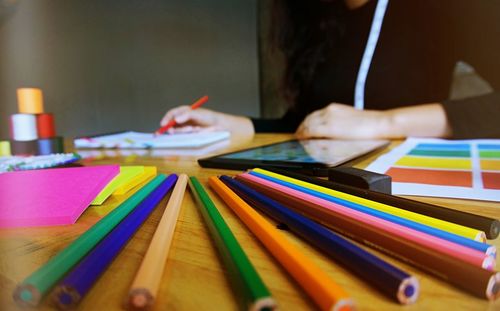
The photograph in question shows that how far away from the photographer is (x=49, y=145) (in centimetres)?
40

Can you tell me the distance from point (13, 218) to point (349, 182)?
17cm

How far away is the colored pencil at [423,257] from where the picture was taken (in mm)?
94

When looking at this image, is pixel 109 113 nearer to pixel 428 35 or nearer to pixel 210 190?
pixel 210 190

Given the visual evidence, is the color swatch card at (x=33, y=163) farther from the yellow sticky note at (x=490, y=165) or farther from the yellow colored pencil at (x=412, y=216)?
the yellow sticky note at (x=490, y=165)

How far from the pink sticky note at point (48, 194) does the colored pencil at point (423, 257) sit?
0.39 feet

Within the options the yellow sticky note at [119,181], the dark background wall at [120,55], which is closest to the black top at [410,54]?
the dark background wall at [120,55]

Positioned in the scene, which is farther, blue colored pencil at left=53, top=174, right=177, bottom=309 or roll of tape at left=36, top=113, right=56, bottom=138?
roll of tape at left=36, top=113, right=56, bottom=138

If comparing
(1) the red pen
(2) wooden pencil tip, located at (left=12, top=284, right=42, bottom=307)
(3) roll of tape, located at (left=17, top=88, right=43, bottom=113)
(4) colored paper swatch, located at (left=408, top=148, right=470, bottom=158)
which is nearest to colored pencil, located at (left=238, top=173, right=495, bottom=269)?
(2) wooden pencil tip, located at (left=12, top=284, right=42, bottom=307)

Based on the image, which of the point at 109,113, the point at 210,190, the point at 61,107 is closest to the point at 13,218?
the point at 210,190

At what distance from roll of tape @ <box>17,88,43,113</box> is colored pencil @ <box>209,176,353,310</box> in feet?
1.06

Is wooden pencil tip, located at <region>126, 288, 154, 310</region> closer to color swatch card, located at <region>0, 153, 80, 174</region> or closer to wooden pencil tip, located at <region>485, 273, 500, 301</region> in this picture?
wooden pencil tip, located at <region>485, 273, 500, 301</region>

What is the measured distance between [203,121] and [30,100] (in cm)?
37

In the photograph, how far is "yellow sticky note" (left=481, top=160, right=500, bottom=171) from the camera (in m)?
0.27

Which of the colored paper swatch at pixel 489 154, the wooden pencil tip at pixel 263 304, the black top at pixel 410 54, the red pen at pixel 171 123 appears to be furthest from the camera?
the black top at pixel 410 54
